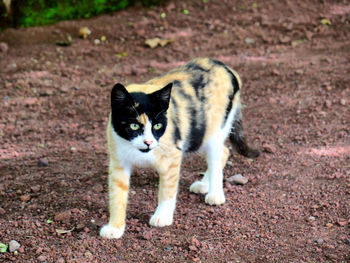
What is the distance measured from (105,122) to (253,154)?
2.07 meters

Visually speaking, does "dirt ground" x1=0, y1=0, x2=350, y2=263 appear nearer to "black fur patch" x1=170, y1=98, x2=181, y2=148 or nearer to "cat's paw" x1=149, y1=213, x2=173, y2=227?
"cat's paw" x1=149, y1=213, x2=173, y2=227

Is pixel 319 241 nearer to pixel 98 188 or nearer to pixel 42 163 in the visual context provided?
pixel 98 188

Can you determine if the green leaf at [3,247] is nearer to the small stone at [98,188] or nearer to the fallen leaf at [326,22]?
the small stone at [98,188]

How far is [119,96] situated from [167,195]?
1.06 meters

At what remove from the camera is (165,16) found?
8828mm

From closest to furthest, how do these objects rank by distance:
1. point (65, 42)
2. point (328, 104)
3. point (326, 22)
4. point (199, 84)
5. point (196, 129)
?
point (196, 129) < point (199, 84) < point (328, 104) < point (65, 42) < point (326, 22)

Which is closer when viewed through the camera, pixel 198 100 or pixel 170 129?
pixel 170 129

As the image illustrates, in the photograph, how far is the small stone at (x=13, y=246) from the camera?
3.86 m

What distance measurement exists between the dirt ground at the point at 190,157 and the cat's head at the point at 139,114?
906mm

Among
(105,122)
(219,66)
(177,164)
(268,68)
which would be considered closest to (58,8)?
(105,122)

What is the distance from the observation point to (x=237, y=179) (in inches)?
197

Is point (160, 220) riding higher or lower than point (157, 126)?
lower

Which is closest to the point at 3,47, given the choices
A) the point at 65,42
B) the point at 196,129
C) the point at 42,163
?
the point at 65,42

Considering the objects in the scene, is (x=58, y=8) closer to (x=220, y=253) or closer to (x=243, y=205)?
(x=243, y=205)
